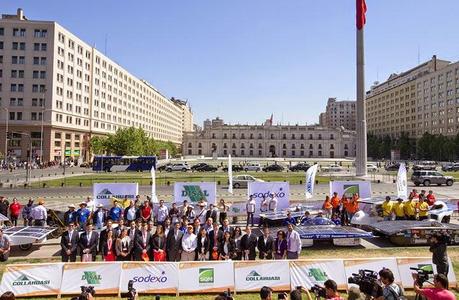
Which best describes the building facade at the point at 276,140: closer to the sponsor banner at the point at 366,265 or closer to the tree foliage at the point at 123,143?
the tree foliage at the point at 123,143

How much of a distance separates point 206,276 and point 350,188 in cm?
1422

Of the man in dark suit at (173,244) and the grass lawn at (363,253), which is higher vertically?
the man in dark suit at (173,244)

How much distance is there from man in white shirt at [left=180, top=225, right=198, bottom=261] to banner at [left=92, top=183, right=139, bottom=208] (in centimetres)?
910

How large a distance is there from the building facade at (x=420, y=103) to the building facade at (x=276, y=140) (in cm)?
1606

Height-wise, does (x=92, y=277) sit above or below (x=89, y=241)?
below

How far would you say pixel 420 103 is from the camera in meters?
131

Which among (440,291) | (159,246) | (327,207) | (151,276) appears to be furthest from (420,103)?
(440,291)

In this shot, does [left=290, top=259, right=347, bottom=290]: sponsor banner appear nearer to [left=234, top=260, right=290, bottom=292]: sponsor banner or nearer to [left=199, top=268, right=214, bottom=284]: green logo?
[left=234, top=260, right=290, bottom=292]: sponsor banner

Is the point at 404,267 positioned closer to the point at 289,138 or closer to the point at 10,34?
the point at 10,34

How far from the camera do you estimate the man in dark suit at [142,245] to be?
11836 millimetres

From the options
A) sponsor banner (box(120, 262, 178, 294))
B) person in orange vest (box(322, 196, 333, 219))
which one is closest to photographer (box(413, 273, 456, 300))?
sponsor banner (box(120, 262, 178, 294))

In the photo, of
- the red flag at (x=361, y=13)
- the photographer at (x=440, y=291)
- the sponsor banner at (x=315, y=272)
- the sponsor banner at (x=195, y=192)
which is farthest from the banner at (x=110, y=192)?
the red flag at (x=361, y=13)

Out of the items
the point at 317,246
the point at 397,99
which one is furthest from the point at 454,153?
the point at 317,246

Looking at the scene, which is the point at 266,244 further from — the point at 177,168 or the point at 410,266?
the point at 177,168
